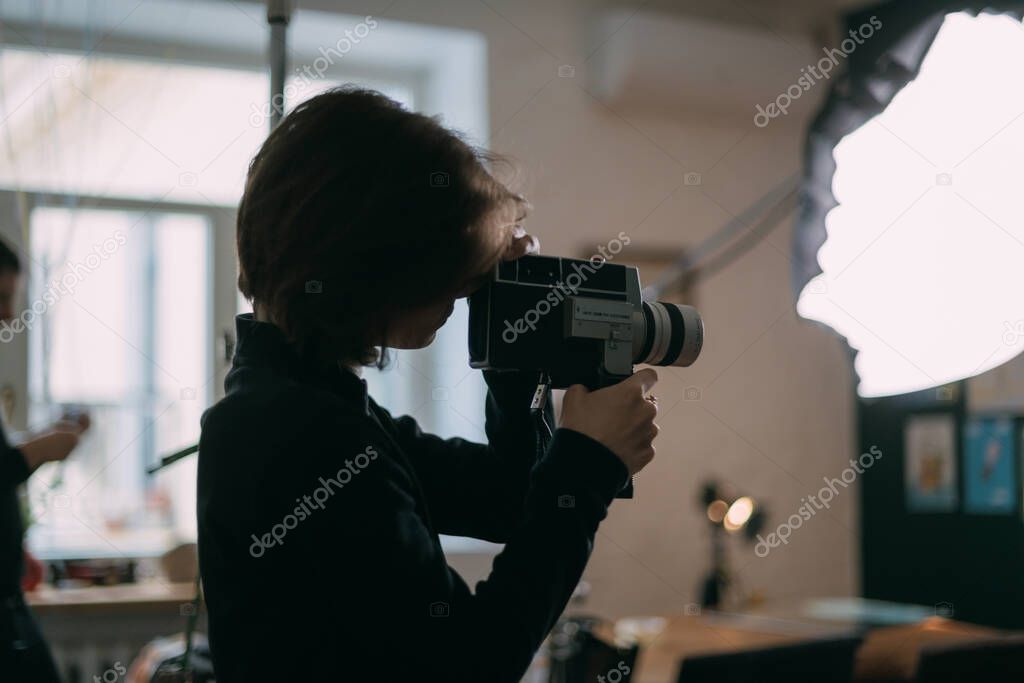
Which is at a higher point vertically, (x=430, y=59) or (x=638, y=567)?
(x=430, y=59)

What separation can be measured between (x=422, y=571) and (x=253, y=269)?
Answer: 0.84 ft

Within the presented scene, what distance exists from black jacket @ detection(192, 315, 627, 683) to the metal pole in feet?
1.38

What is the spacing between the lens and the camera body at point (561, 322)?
2.61 feet

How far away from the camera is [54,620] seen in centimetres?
221

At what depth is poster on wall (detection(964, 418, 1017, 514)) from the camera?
2.71 m

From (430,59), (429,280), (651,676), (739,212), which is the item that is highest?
(430,59)

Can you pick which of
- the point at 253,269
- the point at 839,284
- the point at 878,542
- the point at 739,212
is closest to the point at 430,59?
the point at 739,212

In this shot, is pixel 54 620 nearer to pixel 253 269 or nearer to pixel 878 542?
pixel 253 269
